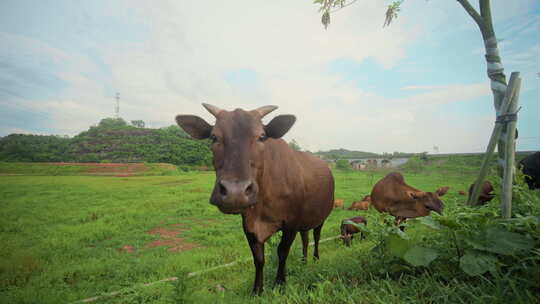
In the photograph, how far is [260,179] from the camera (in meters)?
2.75

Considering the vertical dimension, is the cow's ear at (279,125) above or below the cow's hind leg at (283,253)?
above

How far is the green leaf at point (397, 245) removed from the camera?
1.90 meters

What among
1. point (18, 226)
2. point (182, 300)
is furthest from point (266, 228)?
point (18, 226)

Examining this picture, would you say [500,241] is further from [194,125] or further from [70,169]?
[70,169]

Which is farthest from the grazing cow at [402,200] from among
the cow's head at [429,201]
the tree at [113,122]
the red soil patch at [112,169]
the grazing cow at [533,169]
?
the tree at [113,122]

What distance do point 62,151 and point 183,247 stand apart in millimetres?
51530

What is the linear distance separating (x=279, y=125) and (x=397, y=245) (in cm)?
180

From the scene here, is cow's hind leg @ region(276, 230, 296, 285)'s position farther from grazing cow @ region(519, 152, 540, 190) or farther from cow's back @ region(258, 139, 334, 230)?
grazing cow @ region(519, 152, 540, 190)

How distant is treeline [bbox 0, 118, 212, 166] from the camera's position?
4138 cm

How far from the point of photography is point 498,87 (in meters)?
2.14

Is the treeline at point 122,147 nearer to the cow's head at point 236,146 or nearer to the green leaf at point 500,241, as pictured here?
the cow's head at point 236,146

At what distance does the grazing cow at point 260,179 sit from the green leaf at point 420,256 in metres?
1.30

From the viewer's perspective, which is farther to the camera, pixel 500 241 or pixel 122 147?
pixel 122 147

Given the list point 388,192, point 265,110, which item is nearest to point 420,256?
point 265,110
